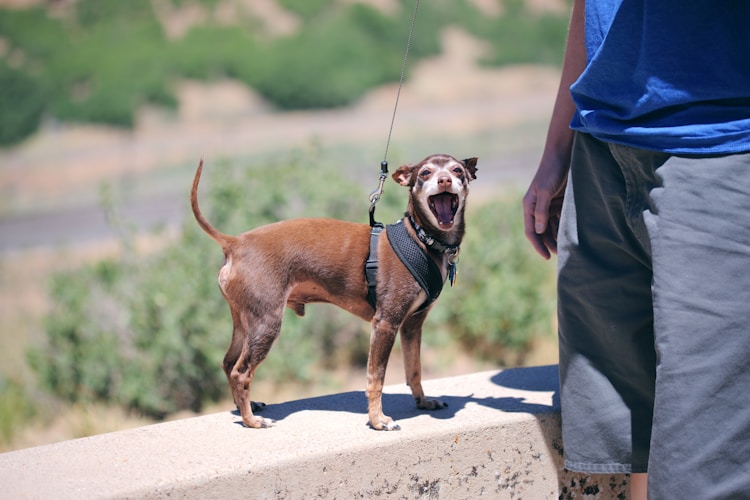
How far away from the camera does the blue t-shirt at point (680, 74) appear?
2357 millimetres

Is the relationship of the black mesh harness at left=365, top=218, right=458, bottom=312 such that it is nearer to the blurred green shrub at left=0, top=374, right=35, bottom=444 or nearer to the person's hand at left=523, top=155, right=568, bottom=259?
the person's hand at left=523, top=155, right=568, bottom=259

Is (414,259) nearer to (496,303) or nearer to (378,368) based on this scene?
(378,368)

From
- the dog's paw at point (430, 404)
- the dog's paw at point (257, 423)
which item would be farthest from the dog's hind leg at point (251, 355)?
the dog's paw at point (430, 404)

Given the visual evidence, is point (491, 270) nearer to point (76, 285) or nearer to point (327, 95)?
point (76, 285)

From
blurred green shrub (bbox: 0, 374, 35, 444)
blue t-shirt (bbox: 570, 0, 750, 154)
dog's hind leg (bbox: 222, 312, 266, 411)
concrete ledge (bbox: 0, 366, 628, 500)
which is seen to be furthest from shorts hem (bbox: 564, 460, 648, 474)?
blurred green shrub (bbox: 0, 374, 35, 444)

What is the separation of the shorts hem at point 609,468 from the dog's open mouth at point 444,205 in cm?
90

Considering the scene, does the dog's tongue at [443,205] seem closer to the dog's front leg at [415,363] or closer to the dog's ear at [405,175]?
the dog's ear at [405,175]

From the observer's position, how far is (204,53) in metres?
29.8

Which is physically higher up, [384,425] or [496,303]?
[384,425]

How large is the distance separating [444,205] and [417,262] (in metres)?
0.22

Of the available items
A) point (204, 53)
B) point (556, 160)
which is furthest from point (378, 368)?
point (204, 53)

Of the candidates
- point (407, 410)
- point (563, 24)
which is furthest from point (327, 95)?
point (407, 410)

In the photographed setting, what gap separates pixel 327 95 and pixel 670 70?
90.5ft

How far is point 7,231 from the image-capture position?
55.9 ft
